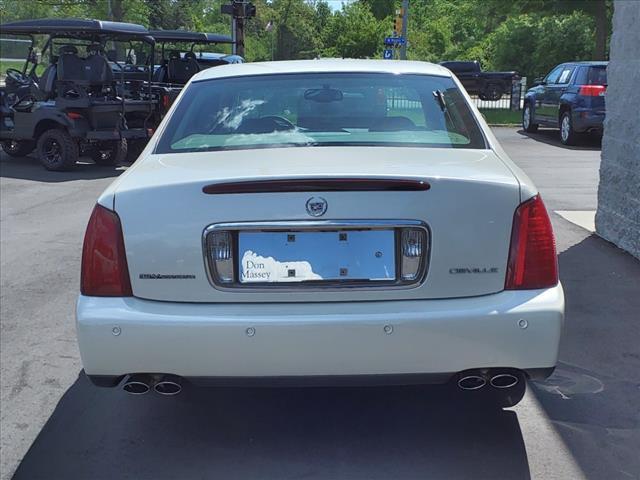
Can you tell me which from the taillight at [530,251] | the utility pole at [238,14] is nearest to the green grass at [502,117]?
the utility pole at [238,14]

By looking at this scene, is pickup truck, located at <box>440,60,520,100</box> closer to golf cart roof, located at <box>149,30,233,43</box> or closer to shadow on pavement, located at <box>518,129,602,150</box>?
shadow on pavement, located at <box>518,129,602,150</box>

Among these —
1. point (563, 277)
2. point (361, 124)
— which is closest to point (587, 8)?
point (563, 277)

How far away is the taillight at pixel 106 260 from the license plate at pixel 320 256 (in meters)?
0.48

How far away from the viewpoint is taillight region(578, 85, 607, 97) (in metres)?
16.7

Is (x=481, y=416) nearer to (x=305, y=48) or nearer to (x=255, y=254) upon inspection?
(x=255, y=254)

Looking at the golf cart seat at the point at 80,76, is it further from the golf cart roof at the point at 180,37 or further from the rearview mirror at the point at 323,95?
the rearview mirror at the point at 323,95

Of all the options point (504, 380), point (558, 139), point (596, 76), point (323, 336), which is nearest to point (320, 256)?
point (323, 336)

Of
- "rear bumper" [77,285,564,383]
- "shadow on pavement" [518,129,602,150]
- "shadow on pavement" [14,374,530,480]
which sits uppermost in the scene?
"rear bumper" [77,285,564,383]

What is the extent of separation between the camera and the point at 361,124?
405 centimetres

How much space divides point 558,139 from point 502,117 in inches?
233

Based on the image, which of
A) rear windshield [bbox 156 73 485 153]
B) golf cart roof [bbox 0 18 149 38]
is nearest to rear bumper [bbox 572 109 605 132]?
golf cart roof [bbox 0 18 149 38]

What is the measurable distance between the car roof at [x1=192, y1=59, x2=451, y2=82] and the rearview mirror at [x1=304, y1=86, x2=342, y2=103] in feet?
0.56

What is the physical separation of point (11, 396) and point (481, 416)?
7.90 feet

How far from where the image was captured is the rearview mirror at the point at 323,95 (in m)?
4.19
